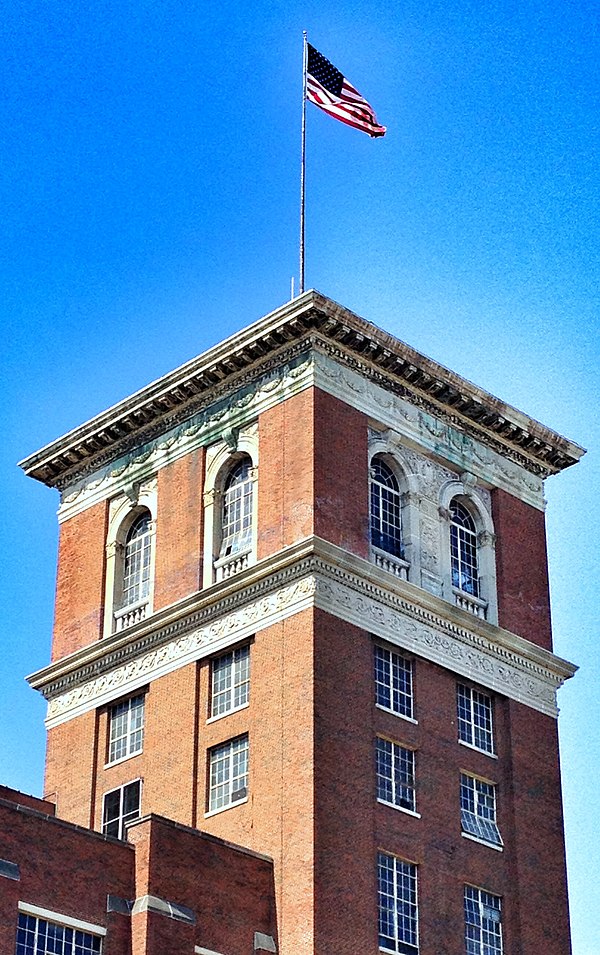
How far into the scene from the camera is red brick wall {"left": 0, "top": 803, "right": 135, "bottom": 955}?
51062mm

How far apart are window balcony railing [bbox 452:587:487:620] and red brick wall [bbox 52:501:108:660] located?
10.2m

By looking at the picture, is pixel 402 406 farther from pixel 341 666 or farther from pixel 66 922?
pixel 66 922

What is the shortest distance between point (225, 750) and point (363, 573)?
231 inches

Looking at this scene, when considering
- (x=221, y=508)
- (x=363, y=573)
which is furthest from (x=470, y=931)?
(x=221, y=508)

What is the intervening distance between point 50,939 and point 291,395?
1706 centimetres

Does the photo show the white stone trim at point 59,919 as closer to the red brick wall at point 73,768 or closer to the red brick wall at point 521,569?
the red brick wall at point 73,768

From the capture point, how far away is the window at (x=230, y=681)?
58.6m

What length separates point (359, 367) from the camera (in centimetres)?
6194

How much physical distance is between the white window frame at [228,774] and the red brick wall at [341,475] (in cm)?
→ 593

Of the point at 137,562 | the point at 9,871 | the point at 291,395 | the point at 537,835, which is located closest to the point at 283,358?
the point at 291,395

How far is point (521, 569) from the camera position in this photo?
65.1m

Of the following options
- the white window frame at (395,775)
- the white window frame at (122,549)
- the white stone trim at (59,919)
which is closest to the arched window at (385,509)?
the white window frame at (395,775)

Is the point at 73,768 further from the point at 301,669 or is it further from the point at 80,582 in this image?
the point at 301,669

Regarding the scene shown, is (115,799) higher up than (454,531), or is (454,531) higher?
(454,531)
